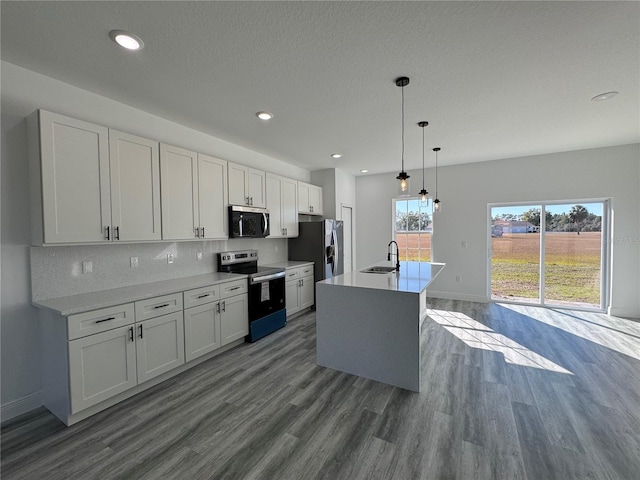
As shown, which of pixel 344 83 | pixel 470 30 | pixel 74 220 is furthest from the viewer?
pixel 344 83

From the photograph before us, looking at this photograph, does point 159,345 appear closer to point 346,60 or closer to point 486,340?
point 346,60

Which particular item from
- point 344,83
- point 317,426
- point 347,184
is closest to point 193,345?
point 317,426

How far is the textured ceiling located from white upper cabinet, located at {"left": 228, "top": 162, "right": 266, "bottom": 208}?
561 millimetres

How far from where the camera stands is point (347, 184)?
245 inches

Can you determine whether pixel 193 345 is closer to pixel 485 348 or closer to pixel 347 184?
pixel 485 348

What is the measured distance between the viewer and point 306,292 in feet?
15.9

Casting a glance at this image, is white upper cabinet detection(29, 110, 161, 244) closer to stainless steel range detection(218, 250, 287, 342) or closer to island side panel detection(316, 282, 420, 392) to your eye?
stainless steel range detection(218, 250, 287, 342)

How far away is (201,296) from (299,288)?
192 cm

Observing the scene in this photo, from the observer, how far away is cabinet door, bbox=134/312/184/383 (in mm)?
2430

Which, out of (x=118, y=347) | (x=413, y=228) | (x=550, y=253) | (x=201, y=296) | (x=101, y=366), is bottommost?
(x=101, y=366)

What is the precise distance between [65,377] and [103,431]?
1.61 ft

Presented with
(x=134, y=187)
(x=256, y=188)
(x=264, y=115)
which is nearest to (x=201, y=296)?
(x=134, y=187)

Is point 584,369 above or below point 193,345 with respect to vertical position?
below

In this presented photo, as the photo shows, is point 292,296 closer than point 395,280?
No
